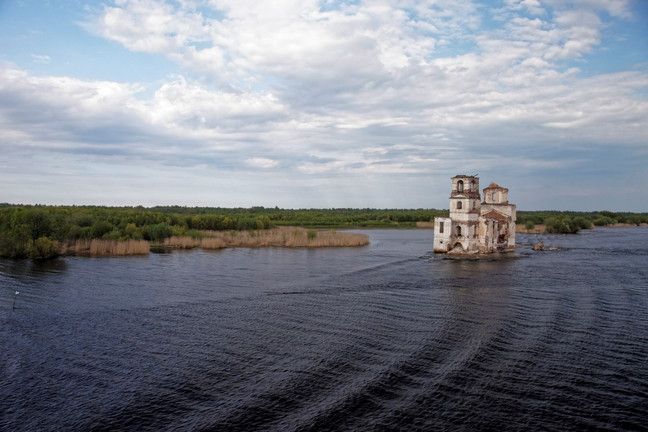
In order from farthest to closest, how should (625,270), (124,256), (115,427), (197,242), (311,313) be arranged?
1. (197,242)
2. (124,256)
3. (625,270)
4. (311,313)
5. (115,427)

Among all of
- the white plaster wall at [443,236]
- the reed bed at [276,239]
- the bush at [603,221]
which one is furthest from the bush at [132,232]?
the bush at [603,221]

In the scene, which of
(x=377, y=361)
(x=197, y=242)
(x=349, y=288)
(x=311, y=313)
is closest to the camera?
(x=377, y=361)

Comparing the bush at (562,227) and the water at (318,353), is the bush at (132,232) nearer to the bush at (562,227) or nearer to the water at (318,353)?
the water at (318,353)

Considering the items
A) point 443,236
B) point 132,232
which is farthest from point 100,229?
point 443,236

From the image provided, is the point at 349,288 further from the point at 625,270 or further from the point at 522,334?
the point at 625,270

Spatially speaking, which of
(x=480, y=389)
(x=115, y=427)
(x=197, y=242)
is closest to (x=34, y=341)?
(x=115, y=427)

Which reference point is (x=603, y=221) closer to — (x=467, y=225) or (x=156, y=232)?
(x=467, y=225)

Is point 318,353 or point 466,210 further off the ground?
point 466,210
